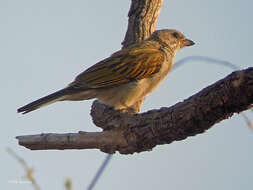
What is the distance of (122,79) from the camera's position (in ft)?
20.1

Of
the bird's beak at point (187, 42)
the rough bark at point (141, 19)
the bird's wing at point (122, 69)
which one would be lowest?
the bird's wing at point (122, 69)

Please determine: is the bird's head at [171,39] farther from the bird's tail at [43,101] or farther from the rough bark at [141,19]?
the bird's tail at [43,101]

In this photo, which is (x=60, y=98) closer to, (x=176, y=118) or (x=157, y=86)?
(x=157, y=86)

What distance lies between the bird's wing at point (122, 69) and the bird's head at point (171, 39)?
73cm

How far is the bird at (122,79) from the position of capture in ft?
19.7

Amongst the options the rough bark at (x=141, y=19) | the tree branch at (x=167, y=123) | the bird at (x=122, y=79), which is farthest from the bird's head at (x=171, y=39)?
the tree branch at (x=167, y=123)

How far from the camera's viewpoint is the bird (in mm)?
6012

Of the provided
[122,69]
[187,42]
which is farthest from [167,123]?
[187,42]

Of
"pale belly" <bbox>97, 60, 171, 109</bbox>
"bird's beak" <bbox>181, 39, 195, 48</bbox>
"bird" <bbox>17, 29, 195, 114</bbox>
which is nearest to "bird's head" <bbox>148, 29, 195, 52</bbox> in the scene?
"bird's beak" <bbox>181, 39, 195, 48</bbox>

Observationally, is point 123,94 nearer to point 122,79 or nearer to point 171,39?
point 122,79

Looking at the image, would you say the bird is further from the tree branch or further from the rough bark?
the tree branch

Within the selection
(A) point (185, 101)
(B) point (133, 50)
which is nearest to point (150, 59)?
(B) point (133, 50)

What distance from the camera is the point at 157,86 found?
6.42 m

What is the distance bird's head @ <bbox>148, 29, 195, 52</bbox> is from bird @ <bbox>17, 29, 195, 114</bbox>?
0.61 meters
